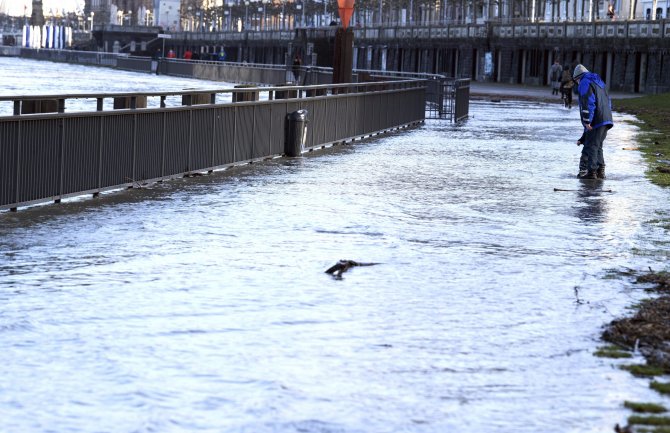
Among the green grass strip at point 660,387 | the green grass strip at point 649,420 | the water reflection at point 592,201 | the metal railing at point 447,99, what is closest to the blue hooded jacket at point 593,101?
the water reflection at point 592,201

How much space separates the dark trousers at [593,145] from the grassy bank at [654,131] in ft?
2.82

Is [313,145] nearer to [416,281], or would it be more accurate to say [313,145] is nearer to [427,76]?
[416,281]

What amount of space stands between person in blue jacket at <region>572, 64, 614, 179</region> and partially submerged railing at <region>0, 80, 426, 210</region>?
15.2 feet

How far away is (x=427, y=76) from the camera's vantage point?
42406 mm

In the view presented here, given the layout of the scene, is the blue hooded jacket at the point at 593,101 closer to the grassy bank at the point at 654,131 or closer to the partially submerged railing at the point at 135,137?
the grassy bank at the point at 654,131

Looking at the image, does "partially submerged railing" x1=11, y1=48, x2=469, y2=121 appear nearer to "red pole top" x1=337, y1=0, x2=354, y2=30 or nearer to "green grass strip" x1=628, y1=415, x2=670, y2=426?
"red pole top" x1=337, y1=0, x2=354, y2=30

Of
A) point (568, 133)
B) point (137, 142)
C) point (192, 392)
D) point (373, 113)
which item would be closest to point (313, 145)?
point (373, 113)

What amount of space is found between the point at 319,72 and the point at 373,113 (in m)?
21.8

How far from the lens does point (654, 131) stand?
34.7m

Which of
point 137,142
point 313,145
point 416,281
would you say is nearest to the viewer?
point 416,281

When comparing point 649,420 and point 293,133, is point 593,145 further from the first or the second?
point 649,420

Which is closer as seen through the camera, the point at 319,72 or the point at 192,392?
the point at 192,392

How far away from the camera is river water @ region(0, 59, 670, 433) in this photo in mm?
6723

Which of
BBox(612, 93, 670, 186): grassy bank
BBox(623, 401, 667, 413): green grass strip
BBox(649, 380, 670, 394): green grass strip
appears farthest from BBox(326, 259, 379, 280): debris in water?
BBox(612, 93, 670, 186): grassy bank
